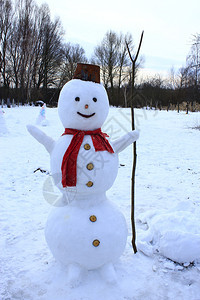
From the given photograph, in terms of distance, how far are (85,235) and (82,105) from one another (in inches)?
44.2

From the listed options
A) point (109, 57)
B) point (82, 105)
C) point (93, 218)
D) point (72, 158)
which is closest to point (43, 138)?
point (72, 158)

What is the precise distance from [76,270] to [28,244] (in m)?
0.96

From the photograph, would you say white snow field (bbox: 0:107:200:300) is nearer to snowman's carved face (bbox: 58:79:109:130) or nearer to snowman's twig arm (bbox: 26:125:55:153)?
snowman's carved face (bbox: 58:79:109:130)

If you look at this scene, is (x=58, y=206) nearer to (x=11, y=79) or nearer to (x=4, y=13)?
(x=4, y=13)

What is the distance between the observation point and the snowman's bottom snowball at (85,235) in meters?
2.11

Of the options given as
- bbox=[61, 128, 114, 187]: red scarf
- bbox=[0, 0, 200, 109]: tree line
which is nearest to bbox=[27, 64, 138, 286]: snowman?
bbox=[61, 128, 114, 187]: red scarf

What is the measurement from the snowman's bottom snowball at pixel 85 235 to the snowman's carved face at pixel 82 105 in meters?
0.78

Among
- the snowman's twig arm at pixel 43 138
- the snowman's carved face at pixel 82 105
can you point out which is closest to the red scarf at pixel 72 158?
the snowman's carved face at pixel 82 105

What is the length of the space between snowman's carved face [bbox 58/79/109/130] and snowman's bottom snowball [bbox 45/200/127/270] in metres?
0.78

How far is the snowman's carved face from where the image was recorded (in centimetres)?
209

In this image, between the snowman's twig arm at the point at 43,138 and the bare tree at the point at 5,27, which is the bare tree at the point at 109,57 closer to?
the bare tree at the point at 5,27

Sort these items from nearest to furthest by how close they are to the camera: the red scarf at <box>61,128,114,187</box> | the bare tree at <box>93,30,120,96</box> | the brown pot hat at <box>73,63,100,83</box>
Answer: the red scarf at <box>61,128,114,187</box> → the brown pot hat at <box>73,63,100,83</box> → the bare tree at <box>93,30,120,96</box>

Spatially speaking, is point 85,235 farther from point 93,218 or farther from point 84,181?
point 84,181

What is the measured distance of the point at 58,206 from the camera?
235cm
